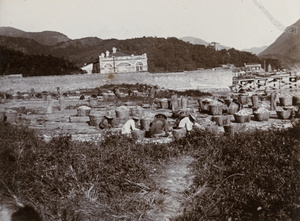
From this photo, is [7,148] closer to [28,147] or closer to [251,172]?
[28,147]

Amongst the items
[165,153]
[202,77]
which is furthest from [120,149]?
[202,77]

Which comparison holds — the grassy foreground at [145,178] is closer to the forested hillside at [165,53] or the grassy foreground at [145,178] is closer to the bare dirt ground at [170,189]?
the bare dirt ground at [170,189]

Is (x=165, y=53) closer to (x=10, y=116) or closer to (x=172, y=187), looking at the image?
(x=10, y=116)

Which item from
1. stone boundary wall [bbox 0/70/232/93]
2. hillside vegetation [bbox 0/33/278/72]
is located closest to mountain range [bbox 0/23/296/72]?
hillside vegetation [bbox 0/33/278/72]

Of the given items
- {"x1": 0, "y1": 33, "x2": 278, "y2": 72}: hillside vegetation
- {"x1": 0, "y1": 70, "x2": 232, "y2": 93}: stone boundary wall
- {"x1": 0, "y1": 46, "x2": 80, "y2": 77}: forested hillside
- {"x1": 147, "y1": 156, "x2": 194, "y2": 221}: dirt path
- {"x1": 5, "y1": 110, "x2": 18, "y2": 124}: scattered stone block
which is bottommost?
{"x1": 147, "y1": 156, "x2": 194, "y2": 221}: dirt path

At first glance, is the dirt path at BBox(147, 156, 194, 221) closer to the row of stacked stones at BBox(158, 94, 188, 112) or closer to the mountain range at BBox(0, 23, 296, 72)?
the row of stacked stones at BBox(158, 94, 188, 112)

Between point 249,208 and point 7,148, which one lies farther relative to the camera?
point 7,148
